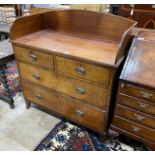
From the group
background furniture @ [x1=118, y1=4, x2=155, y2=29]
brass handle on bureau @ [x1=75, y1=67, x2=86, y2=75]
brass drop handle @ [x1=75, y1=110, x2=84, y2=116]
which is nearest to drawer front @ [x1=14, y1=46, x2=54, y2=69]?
brass handle on bureau @ [x1=75, y1=67, x2=86, y2=75]

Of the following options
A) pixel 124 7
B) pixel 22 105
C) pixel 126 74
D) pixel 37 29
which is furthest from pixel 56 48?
pixel 124 7

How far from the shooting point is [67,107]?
1.68 meters

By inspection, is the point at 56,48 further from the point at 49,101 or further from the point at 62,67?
the point at 49,101

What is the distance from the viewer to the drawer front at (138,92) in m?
1.18

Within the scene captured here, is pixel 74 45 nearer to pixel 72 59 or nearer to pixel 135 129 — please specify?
pixel 72 59

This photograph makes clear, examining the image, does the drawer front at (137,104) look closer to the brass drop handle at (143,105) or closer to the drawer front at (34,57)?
the brass drop handle at (143,105)

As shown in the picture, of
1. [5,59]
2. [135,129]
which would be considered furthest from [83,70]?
[5,59]

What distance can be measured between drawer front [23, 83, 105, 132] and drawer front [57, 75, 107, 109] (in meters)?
0.08

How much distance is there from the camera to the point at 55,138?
5.60 ft

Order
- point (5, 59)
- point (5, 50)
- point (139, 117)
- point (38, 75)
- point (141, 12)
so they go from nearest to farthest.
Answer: point (139, 117) < point (38, 75) < point (5, 59) < point (5, 50) < point (141, 12)

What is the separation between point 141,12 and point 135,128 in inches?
59.2

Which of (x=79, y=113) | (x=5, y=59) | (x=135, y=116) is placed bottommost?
(x=79, y=113)

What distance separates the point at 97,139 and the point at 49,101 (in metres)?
0.61

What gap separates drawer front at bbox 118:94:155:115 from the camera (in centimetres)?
123
